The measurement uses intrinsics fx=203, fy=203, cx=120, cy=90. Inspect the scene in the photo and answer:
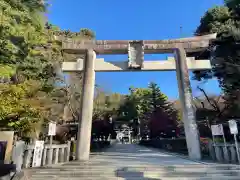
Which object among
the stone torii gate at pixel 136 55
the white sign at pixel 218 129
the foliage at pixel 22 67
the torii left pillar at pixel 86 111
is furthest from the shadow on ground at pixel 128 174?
the stone torii gate at pixel 136 55

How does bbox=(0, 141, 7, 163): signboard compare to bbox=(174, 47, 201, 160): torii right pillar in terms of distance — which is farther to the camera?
bbox=(174, 47, 201, 160): torii right pillar

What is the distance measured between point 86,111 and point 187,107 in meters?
5.35

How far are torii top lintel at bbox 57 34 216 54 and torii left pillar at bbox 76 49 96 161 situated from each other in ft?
1.65

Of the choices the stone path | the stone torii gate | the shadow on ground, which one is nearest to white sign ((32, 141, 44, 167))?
the stone path

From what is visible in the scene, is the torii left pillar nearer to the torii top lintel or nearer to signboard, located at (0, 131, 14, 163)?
the torii top lintel

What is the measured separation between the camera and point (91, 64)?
11758 millimetres

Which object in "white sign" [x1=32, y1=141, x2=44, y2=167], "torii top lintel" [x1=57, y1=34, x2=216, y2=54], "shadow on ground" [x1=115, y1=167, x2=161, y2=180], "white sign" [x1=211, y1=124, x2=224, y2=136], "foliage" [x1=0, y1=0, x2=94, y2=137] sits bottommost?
"shadow on ground" [x1=115, y1=167, x2=161, y2=180]

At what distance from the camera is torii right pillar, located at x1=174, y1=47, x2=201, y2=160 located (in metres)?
10.2

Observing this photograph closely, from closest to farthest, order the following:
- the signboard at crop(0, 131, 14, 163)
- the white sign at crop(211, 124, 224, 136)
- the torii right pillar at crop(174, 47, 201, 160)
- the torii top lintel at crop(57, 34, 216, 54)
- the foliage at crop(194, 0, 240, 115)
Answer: the signboard at crop(0, 131, 14, 163)
the white sign at crop(211, 124, 224, 136)
the torii right pillar at crop(174, 47, 201, 160)
the foliage at crop(194, 0, 240, 115)
the torii top lintel at crop(57, 34, 216, 54)

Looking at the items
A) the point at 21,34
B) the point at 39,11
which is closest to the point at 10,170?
the point at 21,34

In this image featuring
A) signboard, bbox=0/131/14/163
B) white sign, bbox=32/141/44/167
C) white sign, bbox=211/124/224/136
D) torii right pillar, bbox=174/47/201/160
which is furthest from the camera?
torii right pillar, bbox=174/47/201/160

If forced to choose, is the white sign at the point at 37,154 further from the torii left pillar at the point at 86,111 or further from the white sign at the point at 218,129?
the white sign at the point at 218,129

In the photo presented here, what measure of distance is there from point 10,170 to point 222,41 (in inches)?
499

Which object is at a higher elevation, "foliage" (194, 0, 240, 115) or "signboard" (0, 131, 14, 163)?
"foliage" (194, 0, 240, 115)
